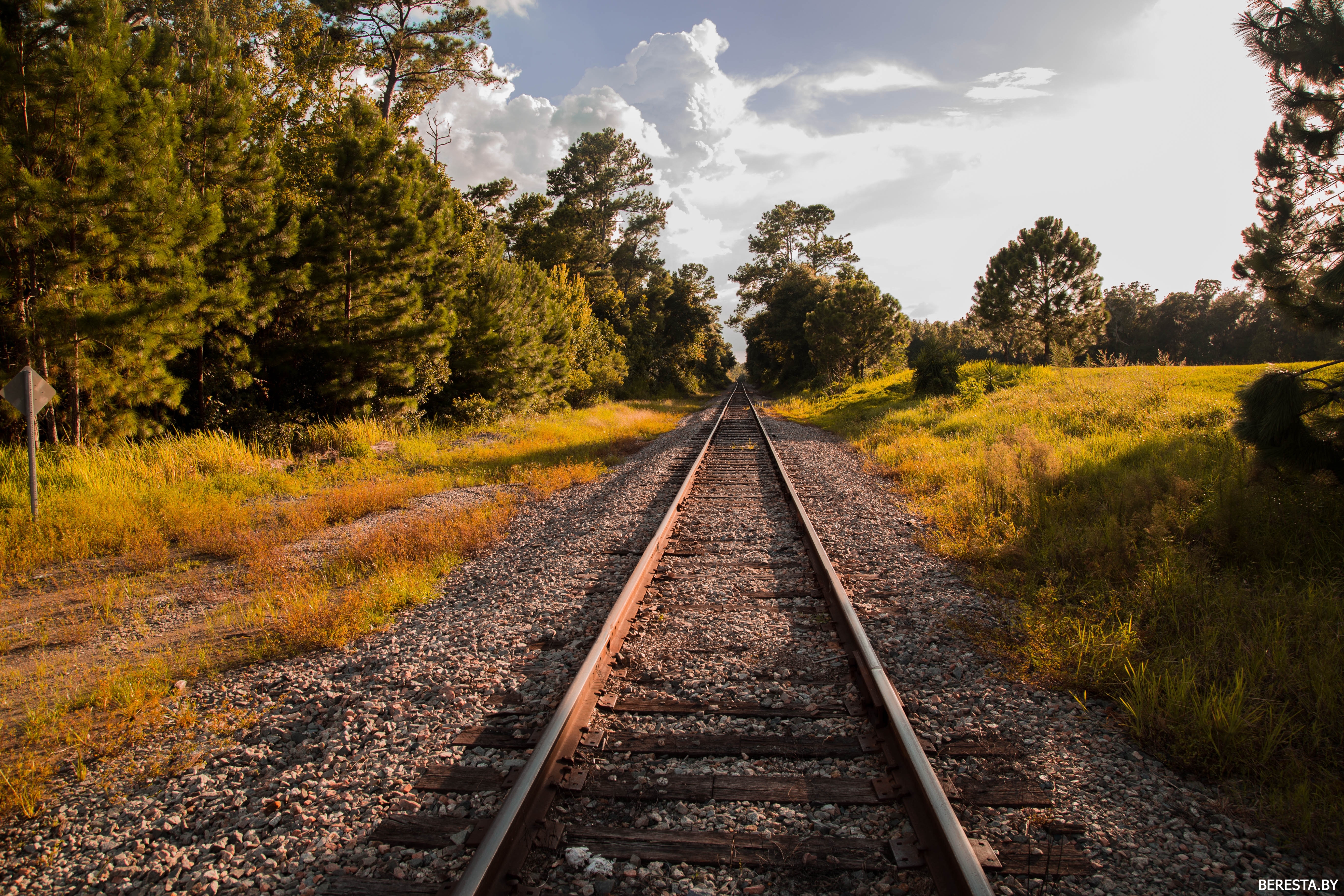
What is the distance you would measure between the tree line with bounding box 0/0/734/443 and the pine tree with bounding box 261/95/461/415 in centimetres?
5

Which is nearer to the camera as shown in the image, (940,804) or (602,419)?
(940,804)

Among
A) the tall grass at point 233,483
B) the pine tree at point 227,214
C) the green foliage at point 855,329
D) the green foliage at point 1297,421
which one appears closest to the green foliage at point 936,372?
the green foliage at point 855,329

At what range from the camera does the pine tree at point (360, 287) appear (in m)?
13.9

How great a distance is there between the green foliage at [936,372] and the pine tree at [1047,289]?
1198cm

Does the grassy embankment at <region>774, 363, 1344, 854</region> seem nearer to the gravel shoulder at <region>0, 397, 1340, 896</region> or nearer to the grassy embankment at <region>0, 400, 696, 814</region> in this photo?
the gravel shoulder at <region>0, 397, 1340, 896</region>

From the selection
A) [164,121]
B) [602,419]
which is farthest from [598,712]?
[602,419]

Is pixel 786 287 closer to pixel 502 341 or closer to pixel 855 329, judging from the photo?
pixel 855 329

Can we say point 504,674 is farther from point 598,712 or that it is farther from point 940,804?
point 940,804

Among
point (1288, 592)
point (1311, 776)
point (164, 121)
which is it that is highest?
point (164, 121)

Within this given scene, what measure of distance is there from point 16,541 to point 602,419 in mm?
17100

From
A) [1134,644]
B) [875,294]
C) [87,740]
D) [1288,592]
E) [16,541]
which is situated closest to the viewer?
[87,740]

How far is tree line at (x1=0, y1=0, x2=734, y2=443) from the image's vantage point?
338 inches

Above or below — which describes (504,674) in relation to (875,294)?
below

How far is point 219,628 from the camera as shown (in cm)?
464
